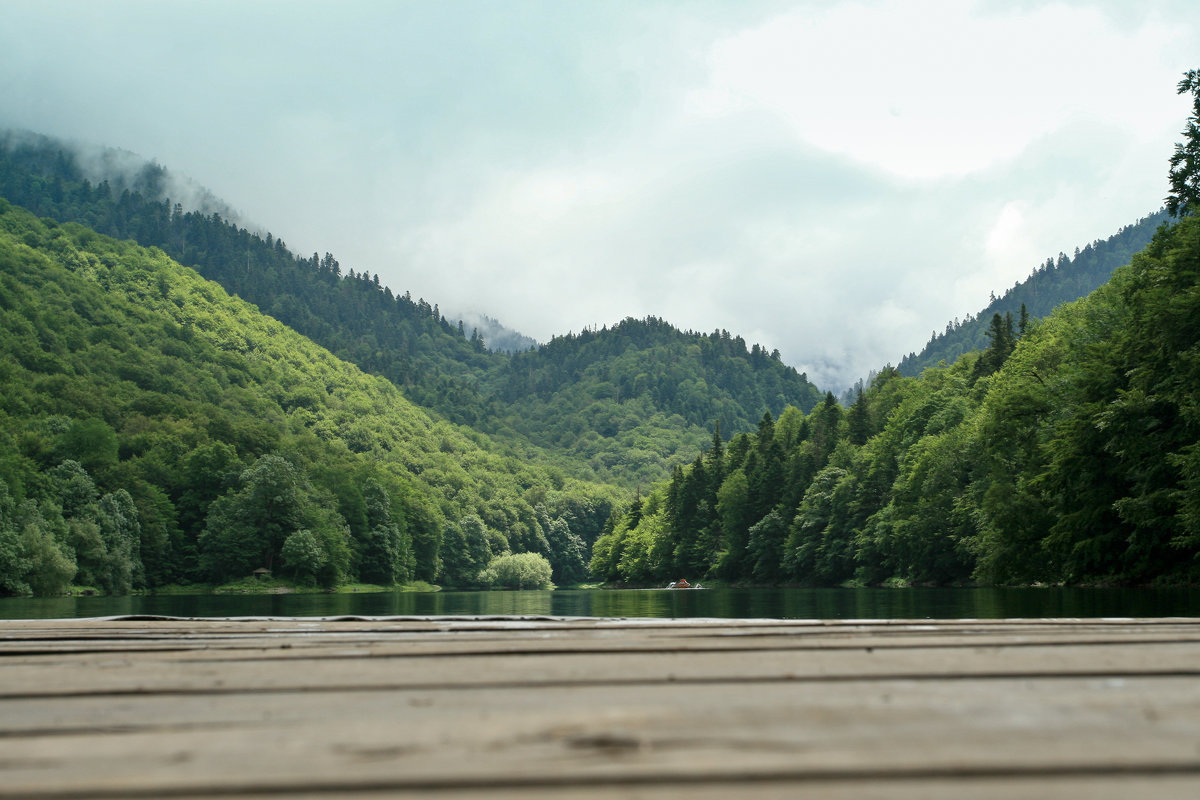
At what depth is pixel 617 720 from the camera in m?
2.87

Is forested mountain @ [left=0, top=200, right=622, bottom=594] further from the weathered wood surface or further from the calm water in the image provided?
the weathered wood surface

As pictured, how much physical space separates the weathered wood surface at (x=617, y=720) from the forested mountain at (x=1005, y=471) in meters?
32.2

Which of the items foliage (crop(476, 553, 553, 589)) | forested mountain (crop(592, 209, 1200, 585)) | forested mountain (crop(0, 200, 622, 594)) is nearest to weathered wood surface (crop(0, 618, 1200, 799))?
forested mountain (crop(592, 209, 1200, 585))

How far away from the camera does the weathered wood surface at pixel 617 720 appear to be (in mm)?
2326

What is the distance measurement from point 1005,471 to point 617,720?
55522 mm

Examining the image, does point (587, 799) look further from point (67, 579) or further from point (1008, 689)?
point (67, 579)

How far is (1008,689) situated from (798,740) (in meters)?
1.18

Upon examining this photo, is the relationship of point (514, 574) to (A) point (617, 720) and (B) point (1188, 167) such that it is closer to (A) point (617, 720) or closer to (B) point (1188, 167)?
(B) point (1188, 167)

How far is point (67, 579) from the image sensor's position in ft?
238

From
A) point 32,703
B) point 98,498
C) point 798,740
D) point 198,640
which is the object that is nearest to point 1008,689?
point 798,740

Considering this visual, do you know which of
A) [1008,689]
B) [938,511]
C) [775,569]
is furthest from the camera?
[775,569]

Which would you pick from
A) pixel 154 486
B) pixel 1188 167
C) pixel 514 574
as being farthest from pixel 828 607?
pixel 514 574

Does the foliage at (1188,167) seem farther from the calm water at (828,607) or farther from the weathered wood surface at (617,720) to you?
the weathered wood surface at (617,720)

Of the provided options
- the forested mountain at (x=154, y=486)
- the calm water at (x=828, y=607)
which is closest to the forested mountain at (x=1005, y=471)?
the calm water at (x=828, y=607)
